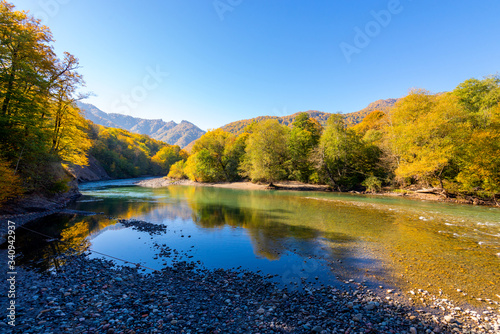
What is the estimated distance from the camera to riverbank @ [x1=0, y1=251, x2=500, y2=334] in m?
4.87

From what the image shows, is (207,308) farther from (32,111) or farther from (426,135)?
(426,135)

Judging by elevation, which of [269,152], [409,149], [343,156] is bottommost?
[343,156]

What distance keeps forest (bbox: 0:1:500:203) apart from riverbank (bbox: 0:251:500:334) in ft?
42.9

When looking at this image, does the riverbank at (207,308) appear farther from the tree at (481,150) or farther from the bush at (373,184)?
the bush at (373,184)

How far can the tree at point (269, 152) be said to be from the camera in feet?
158

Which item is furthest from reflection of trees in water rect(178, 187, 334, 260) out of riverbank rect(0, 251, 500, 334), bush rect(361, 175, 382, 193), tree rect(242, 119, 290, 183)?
tree rect(242, 119, 290, 183)

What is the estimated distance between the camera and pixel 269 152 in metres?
48.8

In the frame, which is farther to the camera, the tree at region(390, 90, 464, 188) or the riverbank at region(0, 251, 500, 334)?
the tree at region(390, 90, 464, 188)

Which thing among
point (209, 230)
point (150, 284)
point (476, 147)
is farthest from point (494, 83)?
point (150, 284)

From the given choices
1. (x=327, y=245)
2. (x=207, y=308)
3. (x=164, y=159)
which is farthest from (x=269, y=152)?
(x=164, y=159)

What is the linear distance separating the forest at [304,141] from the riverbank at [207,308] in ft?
42.9

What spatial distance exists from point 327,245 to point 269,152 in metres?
38.0

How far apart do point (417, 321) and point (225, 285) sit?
5763 mm

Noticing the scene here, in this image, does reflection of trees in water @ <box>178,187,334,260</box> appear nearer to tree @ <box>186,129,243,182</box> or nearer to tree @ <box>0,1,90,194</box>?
tree @ <box>0,1,90,194</box>
